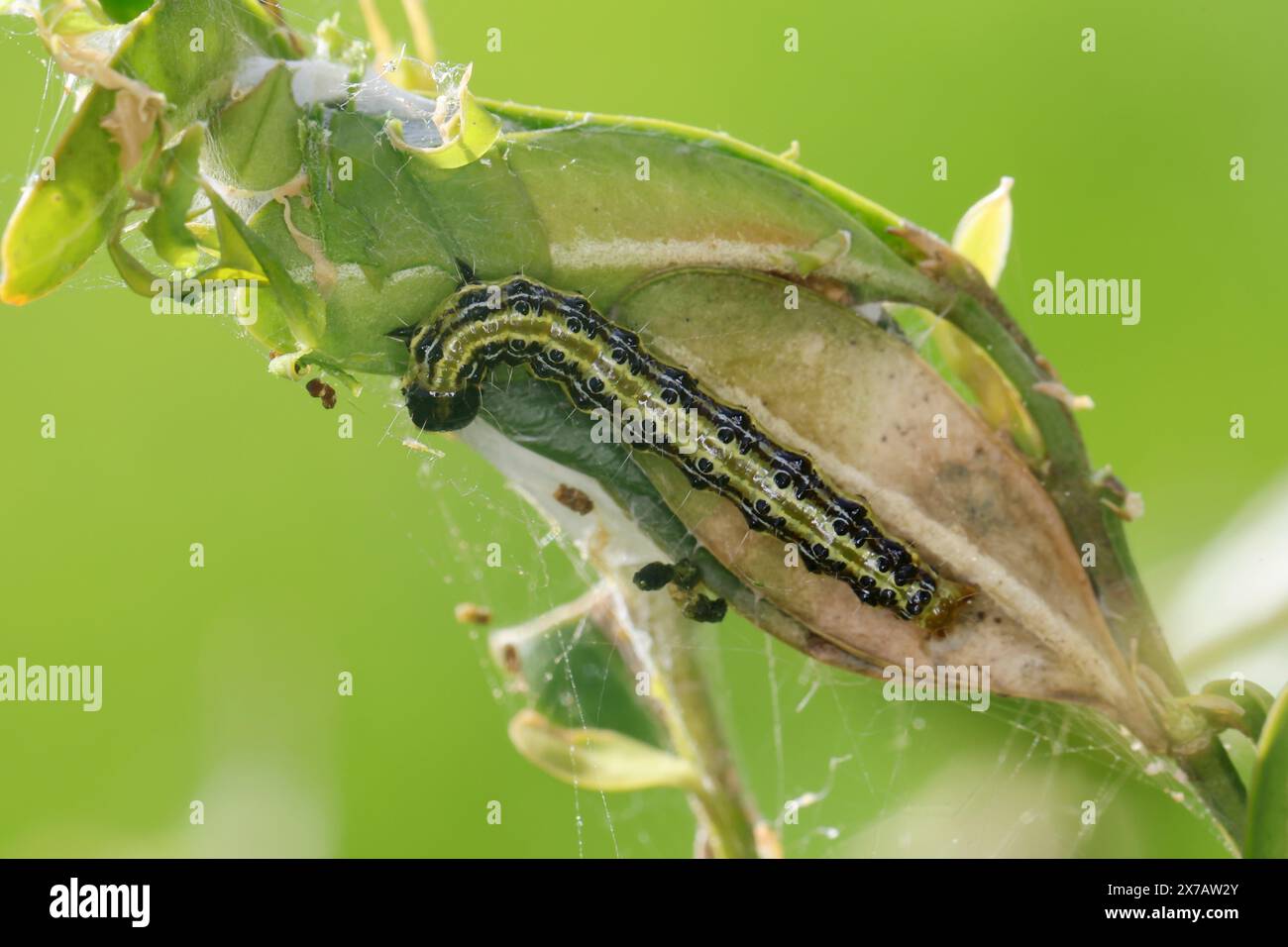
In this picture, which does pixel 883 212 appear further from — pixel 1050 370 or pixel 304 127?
pixel 304 127

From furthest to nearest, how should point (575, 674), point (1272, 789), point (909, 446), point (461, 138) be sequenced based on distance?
point (575, 674) → point (909, 446) → point (461, 138) → point (1272, 789)

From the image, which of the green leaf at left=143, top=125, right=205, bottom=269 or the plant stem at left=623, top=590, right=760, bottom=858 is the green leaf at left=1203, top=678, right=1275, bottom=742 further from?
the green leaf at left=143, top=125, right=205, bottom=269

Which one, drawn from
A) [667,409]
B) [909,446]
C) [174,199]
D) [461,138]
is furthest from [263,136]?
[909,446]

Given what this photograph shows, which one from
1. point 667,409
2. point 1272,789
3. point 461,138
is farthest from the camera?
point 667,409

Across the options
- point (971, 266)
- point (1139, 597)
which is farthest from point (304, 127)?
point (1139, 597)

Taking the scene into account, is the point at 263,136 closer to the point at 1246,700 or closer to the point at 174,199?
the point at 174,199
